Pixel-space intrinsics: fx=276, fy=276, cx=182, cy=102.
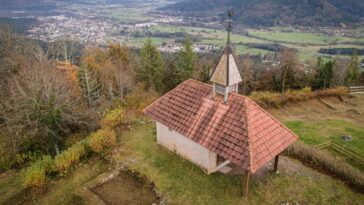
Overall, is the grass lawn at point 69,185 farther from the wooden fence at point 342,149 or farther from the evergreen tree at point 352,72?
the evergreen tree at point 352,72

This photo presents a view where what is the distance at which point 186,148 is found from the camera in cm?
1727

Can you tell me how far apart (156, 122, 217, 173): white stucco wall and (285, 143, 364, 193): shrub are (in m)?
6.90

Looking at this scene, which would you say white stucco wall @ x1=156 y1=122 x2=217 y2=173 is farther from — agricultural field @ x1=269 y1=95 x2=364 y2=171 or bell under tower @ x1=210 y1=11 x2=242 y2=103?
agricultural field @ x1=269 y1=95 x2=364 y2=171

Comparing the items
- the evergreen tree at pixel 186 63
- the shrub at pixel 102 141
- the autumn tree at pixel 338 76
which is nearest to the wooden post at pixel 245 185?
the shrub at pixel 102 141

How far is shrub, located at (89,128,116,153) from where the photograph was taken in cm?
1834

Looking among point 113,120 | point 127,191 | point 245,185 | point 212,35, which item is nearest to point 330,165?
point 245,185

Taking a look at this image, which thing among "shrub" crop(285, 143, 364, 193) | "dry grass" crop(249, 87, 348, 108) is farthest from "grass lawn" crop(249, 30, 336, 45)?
"shrub" crop(285, 143, 364, 193)

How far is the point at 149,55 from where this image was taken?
41688mm

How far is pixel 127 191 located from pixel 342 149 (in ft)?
63.7

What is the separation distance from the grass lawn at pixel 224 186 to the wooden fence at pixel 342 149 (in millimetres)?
8442

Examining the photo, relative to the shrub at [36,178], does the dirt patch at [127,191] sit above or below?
below

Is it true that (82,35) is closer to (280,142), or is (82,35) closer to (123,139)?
(123,139)

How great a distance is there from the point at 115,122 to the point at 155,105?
4922 millimetres

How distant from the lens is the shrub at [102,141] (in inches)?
722
